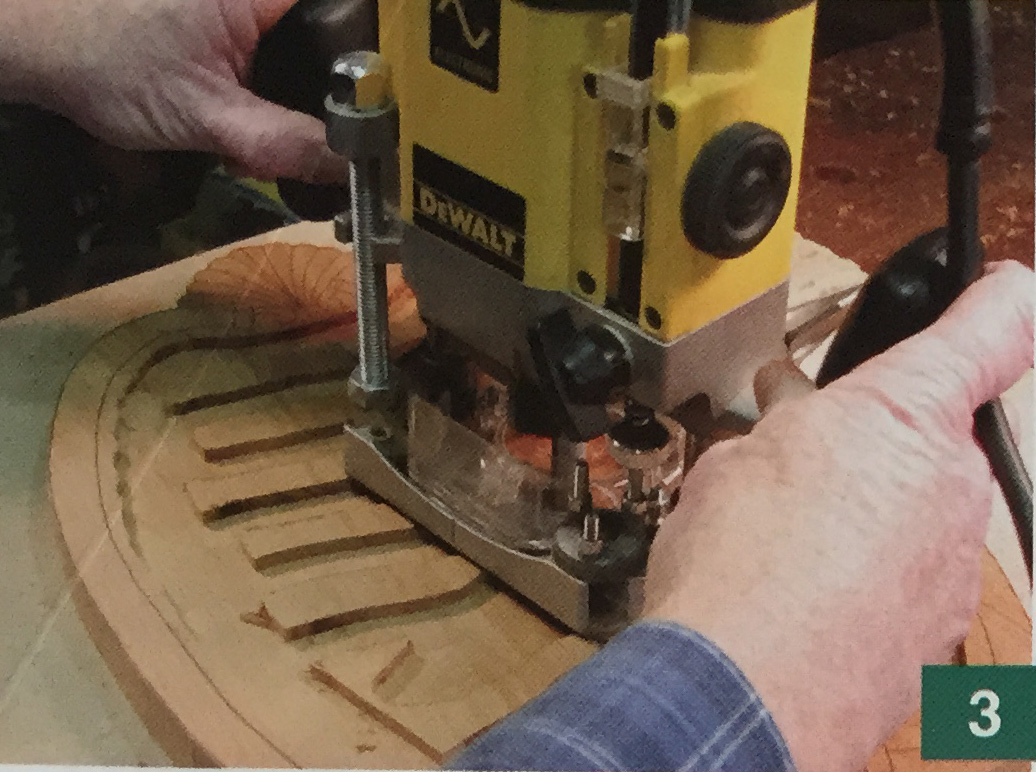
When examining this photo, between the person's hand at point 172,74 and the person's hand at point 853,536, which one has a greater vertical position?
the person's hand at point 172,74

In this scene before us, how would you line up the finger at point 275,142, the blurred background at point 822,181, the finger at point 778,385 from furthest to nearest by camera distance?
1. the blurred background at point 822,181
2. the finger at point 275,142
3. the finger at point 778,385

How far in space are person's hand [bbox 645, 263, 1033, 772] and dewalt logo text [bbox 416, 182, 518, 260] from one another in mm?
125

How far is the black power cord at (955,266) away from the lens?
43 centimetres

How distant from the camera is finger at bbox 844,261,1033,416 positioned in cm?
45

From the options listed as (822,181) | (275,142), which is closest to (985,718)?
(275,142)

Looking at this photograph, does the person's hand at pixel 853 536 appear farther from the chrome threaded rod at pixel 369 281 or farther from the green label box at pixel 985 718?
the chrome threaded rod at pixel 369 281

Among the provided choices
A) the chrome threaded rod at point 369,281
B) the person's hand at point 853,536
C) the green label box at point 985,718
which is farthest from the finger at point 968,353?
the chrome threaded rod at point 369,281

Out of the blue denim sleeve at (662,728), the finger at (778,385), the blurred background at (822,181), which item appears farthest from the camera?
the blurred background at (822,181)

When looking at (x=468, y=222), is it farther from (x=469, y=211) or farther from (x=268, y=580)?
(x=268, y=580)

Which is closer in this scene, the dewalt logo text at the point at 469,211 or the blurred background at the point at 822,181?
the dewalt logo text at the point at 469,211

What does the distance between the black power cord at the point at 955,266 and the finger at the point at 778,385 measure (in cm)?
3

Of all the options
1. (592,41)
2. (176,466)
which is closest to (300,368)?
(176,466)

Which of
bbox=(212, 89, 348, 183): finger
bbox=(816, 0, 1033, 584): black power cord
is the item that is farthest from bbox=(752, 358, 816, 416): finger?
bbox=(212, 89, 348, 183): finger

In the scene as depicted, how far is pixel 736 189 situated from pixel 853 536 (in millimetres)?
131
